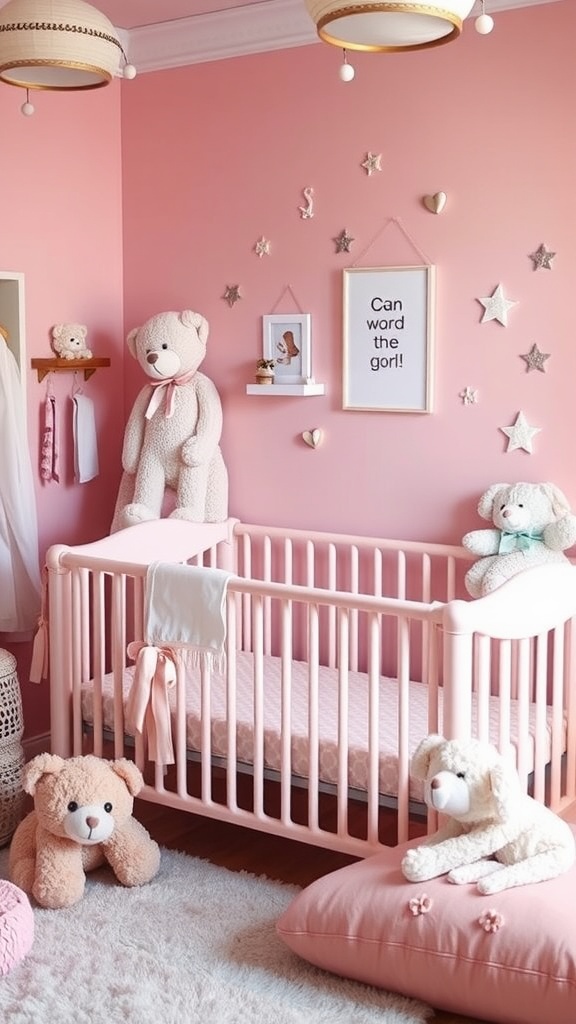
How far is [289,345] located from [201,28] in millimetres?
891

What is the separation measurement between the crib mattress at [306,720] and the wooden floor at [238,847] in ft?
0.90

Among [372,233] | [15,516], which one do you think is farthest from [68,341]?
[372,233]

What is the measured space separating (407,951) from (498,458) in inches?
50.3

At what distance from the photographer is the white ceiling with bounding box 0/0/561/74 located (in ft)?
10.6

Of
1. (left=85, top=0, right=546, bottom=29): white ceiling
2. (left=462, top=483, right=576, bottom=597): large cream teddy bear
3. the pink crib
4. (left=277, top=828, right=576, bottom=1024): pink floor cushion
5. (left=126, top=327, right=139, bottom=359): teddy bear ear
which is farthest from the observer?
(left=126, top=327, right=139, bottom=359): teddy bear ear

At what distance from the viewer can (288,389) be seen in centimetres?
333

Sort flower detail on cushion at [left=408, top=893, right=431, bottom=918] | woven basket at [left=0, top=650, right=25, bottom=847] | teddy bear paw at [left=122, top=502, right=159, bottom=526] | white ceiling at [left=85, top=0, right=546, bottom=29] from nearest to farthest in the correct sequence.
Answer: flower detail on cushion at [left=408, top=893, right=431, bottom=918] → woven basket at [left=0, top=650, right=25, bottom=847] → white ceiling at [left=85, top=0, right=546, bottom=29] → teddy bear paw at [left=122, top=502, right=159, bottom=526]

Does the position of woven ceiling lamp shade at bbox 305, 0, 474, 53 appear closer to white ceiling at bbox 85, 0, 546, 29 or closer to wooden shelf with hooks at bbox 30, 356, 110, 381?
white ceiling at bbox 85, 0, 546, 29

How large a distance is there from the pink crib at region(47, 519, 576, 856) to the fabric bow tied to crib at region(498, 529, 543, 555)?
0.56 ft

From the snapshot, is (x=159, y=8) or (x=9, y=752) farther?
(x=159, y=8)

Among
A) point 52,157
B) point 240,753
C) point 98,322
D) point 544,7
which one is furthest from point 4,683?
point 544,7

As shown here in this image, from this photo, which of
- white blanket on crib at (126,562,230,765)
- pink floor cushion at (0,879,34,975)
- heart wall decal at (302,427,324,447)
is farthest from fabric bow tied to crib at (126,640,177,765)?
heart wall decal at (302,427,324,447)

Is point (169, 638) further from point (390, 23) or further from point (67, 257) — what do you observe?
point (390, 23)

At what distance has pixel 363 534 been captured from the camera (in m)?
3.34
